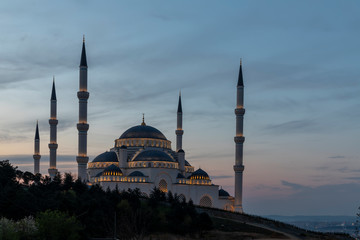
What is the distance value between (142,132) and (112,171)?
43.0 ft

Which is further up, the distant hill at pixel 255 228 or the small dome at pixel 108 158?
the small dome at pixel 108 158

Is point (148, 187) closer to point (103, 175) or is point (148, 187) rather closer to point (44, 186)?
point (103, 175)

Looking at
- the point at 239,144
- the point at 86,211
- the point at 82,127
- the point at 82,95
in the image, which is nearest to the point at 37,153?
the point at 82,127

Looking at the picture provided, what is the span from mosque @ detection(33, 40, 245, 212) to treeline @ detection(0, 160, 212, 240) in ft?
43.3

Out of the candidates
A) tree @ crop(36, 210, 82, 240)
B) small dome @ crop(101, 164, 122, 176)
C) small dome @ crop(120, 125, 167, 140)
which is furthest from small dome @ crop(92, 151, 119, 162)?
tree @ crop(36, 210, 82, 240)

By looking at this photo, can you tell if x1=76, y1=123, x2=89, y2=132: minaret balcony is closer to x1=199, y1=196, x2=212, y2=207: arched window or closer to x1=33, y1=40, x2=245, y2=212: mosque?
x1=33, y1=40, x2=245, y2=212: mosque

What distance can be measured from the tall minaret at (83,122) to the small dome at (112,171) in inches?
147

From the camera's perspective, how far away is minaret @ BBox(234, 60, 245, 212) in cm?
7350

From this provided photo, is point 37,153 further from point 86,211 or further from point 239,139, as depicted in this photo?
point 86,211

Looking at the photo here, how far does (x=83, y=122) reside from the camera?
68.4m

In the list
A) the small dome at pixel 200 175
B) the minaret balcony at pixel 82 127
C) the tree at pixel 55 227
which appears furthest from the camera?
the small dome at pixel 200 175

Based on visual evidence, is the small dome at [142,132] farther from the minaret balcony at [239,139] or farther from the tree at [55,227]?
the tree at [55,227]

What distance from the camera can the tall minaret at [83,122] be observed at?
67.4 m

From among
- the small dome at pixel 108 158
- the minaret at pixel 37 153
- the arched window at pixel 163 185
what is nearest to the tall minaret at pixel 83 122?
the small dome at pixel 108 158
